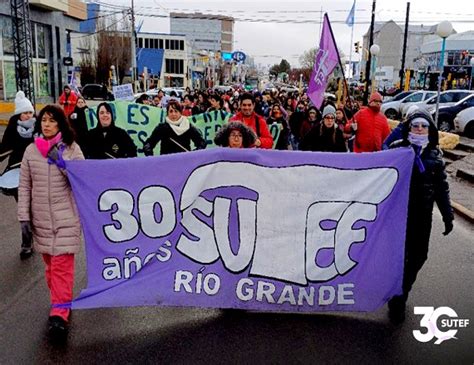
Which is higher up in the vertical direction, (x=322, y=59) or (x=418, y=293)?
(x=322, y=59)

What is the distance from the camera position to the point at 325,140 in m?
7.73

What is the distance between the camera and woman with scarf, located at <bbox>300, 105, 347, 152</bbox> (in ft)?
25.3

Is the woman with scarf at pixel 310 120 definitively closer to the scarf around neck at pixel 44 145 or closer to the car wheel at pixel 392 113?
the scarf around neck at pixel 44 145

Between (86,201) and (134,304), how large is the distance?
2.82 feet

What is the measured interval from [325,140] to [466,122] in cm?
1166

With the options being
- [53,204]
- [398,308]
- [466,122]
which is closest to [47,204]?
[53,204]

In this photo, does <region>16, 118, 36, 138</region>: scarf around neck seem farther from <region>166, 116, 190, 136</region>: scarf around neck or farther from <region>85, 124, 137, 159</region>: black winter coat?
<region>166, 116, 190, 136</region>: scarf around neck

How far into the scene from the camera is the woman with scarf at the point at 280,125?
31.8 ft

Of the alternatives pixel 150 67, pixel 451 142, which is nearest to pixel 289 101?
pixel 451 142

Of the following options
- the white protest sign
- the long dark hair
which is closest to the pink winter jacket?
the long dark hair

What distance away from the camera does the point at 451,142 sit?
15328mm

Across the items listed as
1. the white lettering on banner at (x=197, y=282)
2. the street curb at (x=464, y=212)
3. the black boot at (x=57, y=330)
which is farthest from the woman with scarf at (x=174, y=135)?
the street curb at (x=464, y=212)

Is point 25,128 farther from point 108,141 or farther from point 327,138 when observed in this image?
point 327,138

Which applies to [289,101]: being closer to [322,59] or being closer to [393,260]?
[322,59]
